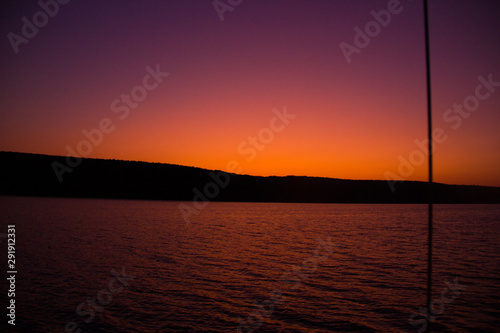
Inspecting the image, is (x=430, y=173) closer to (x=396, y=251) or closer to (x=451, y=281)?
(x=451, y=281)

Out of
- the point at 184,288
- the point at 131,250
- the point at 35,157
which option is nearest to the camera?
the point at 184,288

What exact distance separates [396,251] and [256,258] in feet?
37.1

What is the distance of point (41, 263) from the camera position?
18.7 m

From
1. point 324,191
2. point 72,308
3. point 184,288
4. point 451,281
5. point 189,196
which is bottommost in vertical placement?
point 72,308

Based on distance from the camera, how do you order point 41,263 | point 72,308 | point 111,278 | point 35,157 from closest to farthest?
1. point 72,308
2. point 111,278
3. point 41,263
4. point 35,157

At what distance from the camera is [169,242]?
29.1 m

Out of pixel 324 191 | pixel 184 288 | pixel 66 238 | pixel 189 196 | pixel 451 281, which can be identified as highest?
pixel 324 191

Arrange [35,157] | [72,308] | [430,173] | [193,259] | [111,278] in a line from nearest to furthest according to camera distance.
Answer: [430,173] → [72,308] → [111,278] → [193,259] → [35,157]

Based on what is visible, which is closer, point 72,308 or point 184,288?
point 72,308

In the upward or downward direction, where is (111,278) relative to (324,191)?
downward

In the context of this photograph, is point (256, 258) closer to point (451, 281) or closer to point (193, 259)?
point (193, 259)

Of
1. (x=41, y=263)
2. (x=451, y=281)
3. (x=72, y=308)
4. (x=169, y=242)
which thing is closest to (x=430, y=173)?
(x=72, y=308)

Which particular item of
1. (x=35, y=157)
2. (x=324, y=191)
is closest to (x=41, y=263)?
(x=35, y=157)

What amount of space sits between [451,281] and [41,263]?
828 inches
